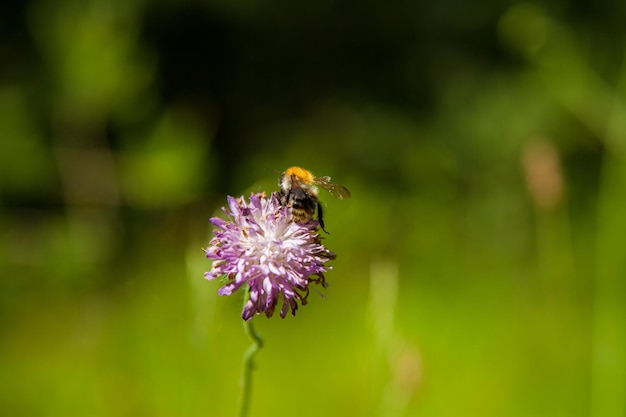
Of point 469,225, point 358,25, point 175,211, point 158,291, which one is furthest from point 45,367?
point 358,25

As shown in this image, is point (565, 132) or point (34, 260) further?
point (565, 132)

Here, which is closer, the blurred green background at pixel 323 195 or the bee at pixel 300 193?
the bee at pixel 300 193

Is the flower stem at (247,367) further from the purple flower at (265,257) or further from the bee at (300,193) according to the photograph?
the bee at (300,193)

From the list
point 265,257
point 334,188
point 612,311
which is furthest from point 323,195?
point 265,257

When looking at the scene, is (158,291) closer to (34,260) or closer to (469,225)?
(34,260)

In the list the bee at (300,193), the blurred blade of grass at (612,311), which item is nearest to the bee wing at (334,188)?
the bee at (300,193)

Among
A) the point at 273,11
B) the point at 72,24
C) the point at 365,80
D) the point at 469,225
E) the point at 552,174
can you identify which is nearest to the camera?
the point at 552,174

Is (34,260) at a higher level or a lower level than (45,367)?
higher
